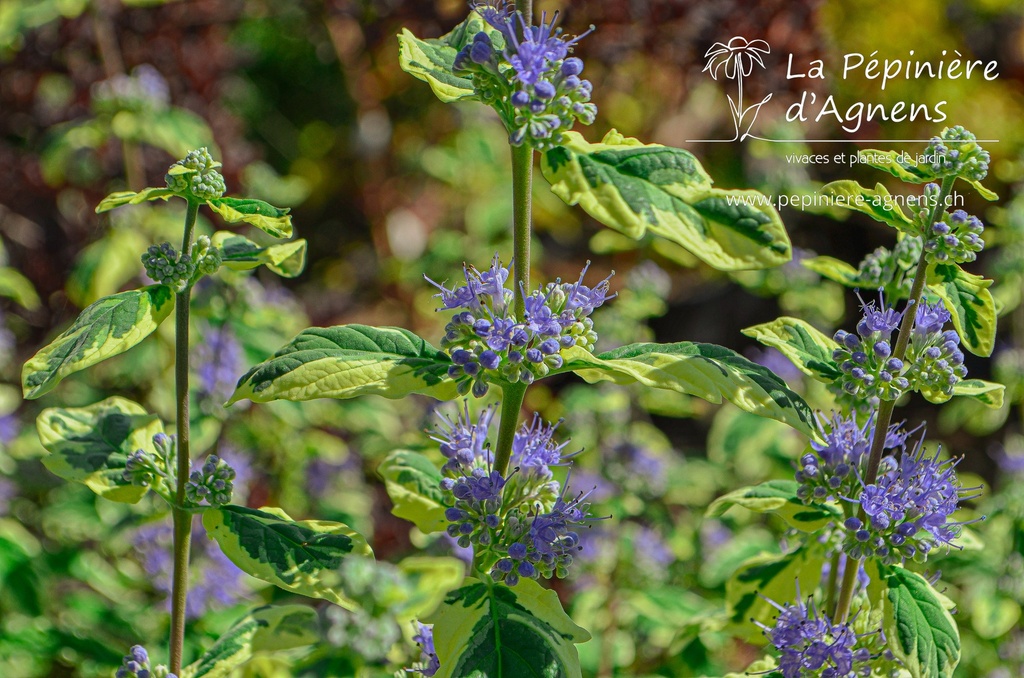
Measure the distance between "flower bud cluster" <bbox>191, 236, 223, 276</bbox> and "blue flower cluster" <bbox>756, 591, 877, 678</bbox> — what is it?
1027 millimetres

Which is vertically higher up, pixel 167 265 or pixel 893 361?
pixel 167 265

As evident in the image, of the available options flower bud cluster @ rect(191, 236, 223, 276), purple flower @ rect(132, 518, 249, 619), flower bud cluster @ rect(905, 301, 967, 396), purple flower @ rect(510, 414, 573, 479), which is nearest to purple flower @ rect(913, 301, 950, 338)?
flower bud cluster @ rect(905, 301, 967, 396)

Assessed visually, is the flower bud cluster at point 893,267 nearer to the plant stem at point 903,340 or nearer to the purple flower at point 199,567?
the plant stem at point 903,340


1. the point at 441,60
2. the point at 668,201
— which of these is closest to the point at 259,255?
the point at 441,60

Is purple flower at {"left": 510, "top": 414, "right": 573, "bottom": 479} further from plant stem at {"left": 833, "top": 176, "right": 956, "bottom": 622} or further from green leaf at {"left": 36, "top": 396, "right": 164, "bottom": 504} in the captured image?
green leaf at {"left": 36, "top": 396, "right": 164, "bottom": 504}

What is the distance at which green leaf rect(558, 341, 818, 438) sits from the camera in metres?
1.20

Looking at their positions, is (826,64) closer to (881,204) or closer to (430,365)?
(881,204)

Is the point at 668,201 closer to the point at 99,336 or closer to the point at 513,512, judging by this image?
the point at 513,512

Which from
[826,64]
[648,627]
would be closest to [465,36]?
[648,627]

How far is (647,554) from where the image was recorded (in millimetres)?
3018

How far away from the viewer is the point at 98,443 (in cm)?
161

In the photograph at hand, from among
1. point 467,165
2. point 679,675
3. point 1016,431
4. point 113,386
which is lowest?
point 679,675

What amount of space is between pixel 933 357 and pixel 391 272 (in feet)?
10.8

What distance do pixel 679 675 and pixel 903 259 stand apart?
1238mm
